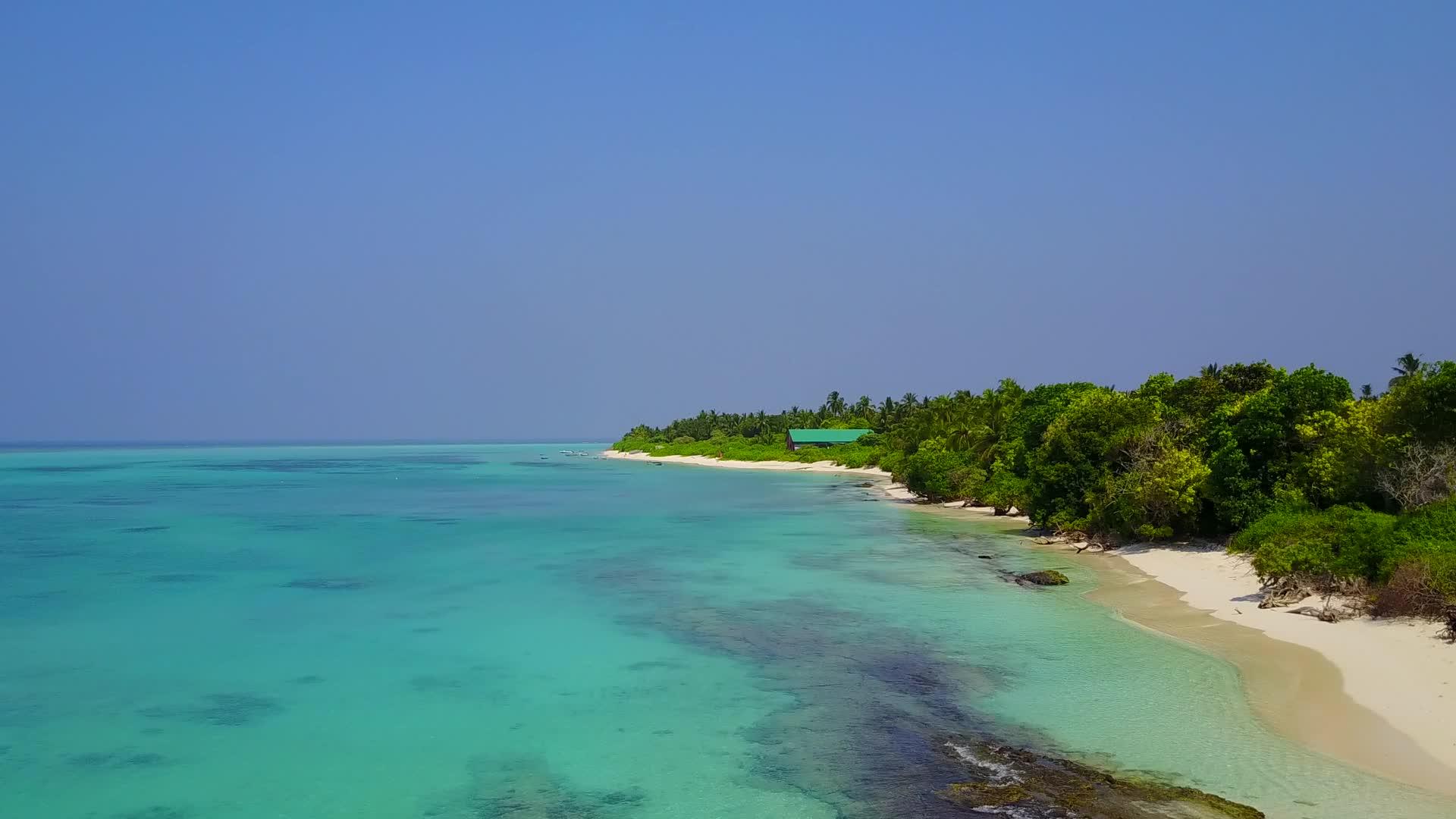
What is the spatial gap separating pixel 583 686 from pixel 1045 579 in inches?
590

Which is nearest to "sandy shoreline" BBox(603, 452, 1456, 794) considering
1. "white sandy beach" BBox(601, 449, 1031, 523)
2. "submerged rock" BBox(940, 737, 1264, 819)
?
"submerged rock" BBox(940, 737, 1264, 819)

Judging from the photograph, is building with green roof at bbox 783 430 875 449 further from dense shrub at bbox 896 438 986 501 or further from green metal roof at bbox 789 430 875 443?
dense shrub at bbox 896 438 986 501

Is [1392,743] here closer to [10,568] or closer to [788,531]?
[788,531]

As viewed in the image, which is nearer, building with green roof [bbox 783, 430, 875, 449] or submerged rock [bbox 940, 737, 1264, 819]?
submerged rock [bbox 940, 737, 1264, 819]

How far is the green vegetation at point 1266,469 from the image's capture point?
19.9 m

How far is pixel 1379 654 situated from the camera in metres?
16.2

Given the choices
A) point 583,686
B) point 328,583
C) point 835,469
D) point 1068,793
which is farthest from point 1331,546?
point 835,469

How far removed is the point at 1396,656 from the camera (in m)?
15.9

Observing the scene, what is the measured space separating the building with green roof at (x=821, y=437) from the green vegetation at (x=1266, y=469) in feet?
235

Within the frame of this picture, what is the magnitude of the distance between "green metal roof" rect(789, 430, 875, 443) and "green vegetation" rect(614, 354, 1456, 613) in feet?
237

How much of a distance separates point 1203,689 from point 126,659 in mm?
A: 20924

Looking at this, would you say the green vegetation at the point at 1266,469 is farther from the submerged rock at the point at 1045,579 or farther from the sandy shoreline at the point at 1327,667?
the submerged rock at the point at 1045,579

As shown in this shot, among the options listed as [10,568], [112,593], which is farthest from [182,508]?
[112,593]

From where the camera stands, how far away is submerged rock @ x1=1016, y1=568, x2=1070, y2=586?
26.6 m
